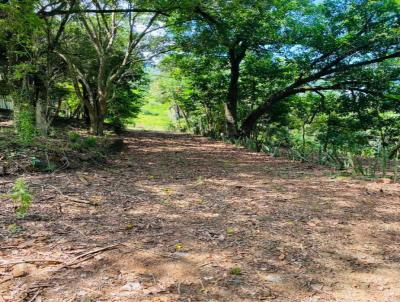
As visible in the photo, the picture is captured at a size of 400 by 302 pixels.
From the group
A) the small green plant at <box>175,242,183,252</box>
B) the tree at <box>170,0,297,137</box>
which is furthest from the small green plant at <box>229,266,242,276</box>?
the tree at <box>170,0,297,137</box>

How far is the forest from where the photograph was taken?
8.09 feet

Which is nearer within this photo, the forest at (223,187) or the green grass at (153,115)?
the forest at (223,187)

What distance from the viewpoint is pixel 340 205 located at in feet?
14.6

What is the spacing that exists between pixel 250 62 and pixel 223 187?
32.0 feet

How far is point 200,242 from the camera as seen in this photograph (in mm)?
3107

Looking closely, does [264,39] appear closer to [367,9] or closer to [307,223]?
[367,9]

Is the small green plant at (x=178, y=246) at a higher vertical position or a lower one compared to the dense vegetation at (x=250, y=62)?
lower

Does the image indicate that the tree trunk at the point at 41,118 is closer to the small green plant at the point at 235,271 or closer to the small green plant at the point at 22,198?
the small green plant at the point at 22,198

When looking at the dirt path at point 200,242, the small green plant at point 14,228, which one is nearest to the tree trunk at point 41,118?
the dirt path at point 200,242

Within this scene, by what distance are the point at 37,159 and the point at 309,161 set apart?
603 centimetres

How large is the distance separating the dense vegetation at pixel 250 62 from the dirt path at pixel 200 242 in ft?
12.4

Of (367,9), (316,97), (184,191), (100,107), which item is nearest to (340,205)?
(184,191)

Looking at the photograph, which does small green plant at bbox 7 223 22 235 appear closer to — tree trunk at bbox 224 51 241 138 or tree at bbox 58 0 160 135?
tree at bbox 58 0 160 135

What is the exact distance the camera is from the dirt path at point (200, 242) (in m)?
2.32
